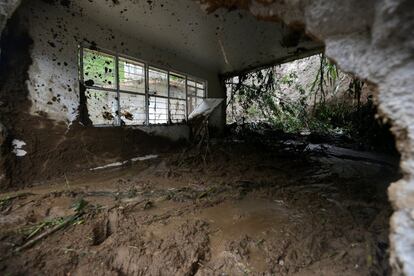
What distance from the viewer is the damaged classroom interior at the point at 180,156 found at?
949mm

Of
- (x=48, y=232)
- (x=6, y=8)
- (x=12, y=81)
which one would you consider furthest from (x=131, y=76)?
(x=48, y=232)

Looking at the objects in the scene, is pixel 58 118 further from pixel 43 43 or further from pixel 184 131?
pixel 184 131

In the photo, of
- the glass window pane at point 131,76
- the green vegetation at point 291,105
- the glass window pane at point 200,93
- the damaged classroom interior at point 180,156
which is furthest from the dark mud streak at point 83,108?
the green vegetation at point 291,105

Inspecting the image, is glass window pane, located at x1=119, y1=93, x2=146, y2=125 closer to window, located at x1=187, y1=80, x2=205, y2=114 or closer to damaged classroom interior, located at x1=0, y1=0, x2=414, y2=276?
damaged classroom interior, located at x1=0, y1=0, x2=414, y2=276

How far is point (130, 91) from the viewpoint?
14.3 feet

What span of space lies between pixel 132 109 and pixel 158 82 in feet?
3.25

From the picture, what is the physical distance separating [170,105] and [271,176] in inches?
120

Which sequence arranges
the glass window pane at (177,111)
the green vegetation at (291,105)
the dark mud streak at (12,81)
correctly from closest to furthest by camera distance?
the dark mud streak at (12,81) → the glass window pane at (177,111) → the green vegetation at (291,105)

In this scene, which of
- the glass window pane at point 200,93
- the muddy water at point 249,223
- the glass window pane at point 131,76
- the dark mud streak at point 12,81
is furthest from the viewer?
the glass window pane at point 200,93

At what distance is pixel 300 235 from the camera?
6.00 ft

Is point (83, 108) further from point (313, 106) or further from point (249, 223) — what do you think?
point (313, 106)

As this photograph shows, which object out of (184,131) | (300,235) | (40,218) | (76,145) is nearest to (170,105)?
(184,131)

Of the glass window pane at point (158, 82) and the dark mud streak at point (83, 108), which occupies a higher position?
the glass window pane at point (158, 82)

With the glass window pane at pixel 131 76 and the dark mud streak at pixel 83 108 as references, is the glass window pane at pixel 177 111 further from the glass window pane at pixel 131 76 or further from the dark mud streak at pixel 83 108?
the dark mud streak at pixel 83 108
